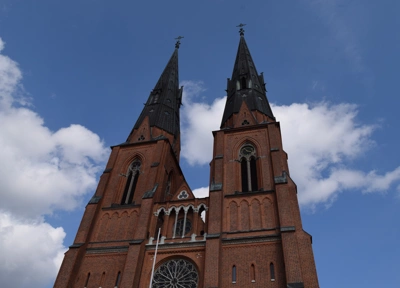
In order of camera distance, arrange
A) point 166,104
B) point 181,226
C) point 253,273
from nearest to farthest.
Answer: point 253,273 → point 181,226 → point 166,104

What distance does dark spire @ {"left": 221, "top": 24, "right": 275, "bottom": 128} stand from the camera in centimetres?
3338

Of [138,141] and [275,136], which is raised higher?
[138,141]

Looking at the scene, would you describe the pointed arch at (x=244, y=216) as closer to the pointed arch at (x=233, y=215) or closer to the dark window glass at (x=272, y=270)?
the pointed arch at (x=233, y=215)

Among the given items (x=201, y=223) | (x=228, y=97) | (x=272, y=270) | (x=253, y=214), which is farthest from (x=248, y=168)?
(x=228, y=97)

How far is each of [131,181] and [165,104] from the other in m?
12.1

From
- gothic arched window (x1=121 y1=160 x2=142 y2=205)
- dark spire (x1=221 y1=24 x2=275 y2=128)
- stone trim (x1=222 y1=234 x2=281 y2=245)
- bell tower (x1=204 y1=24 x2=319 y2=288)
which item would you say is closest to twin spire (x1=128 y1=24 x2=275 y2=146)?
dark spire (x1=221 y1=24 x2=275 y2=128)

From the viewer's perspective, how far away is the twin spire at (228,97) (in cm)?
3359

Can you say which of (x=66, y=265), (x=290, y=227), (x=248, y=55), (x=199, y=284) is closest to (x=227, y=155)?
(x=290, y=227)

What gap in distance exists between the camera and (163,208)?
24.6 m

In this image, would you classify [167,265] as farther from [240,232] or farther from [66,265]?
[66,265]

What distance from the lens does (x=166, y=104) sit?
125 feet

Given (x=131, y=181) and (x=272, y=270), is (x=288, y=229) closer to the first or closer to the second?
(x=272, y=270)

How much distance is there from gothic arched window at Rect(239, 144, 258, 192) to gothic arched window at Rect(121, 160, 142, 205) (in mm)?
8889

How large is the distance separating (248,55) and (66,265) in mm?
31076
